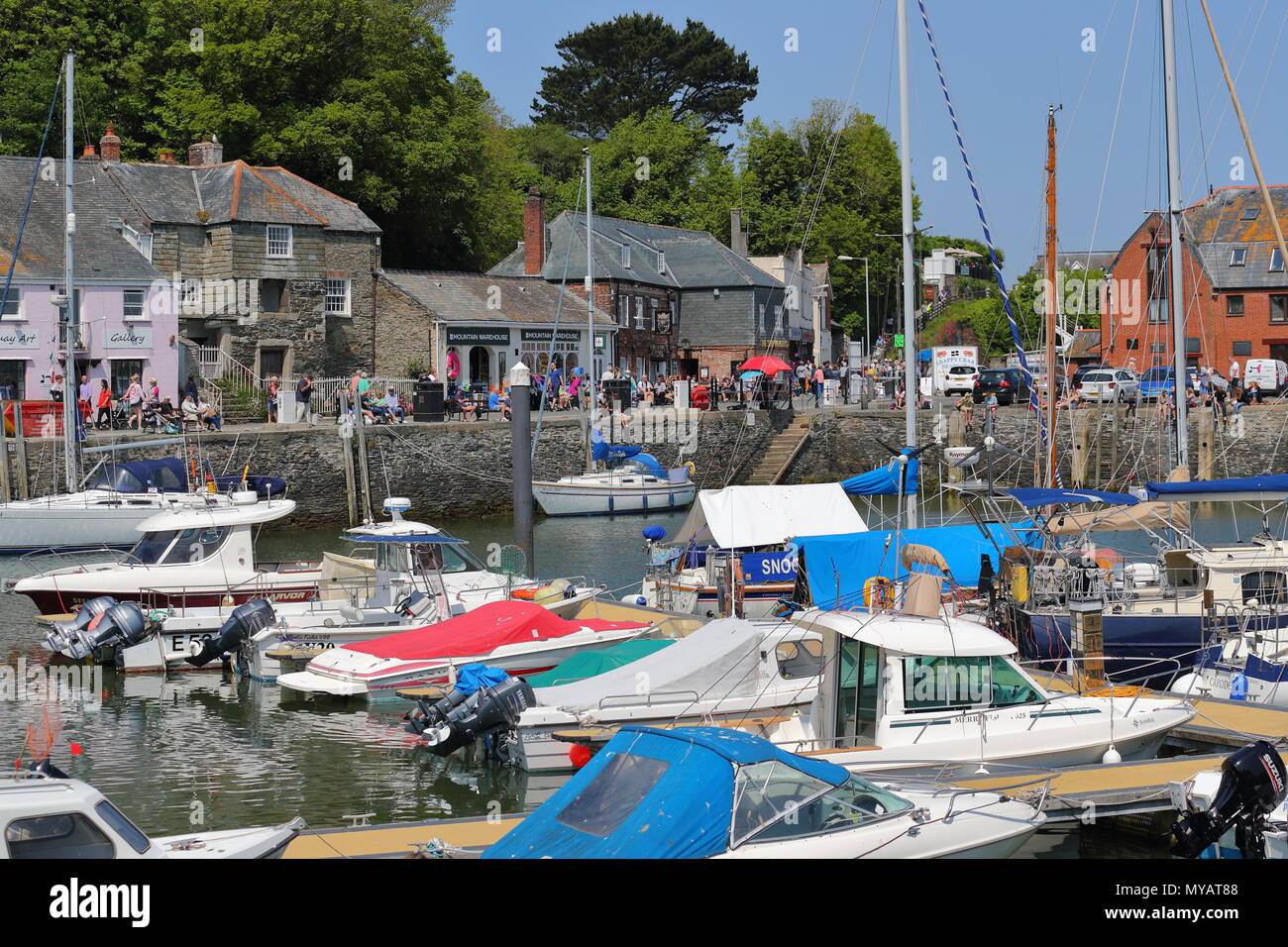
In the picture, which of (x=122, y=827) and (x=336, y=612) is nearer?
(x=122, y=827)

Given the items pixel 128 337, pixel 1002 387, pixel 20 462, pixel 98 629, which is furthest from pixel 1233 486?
pixel 128 337

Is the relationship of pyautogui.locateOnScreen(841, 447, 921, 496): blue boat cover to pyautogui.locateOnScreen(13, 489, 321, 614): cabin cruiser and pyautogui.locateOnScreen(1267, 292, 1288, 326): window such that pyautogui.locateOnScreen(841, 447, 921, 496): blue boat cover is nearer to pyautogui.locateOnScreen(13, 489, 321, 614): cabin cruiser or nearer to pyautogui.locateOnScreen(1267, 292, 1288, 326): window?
pyautogui.locateOnScreen(13, 489, 321, 614): cabin cruiser

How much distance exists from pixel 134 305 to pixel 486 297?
14.9 m

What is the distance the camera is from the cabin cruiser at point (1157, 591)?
19.2m

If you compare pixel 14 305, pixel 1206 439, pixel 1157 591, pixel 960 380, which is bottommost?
pixel 1157 591

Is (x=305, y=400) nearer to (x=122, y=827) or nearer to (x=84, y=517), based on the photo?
(x=84, y=517)

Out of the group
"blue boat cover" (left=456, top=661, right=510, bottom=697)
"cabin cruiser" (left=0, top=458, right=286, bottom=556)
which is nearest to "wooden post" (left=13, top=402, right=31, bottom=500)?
"cabin cruiser" (left=0, top=458, right=286, bottom=556)

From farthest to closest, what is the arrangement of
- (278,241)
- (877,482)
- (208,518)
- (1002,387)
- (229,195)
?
(1002,387)
(278,241)
(229,195)
(877,482)
(208,518)

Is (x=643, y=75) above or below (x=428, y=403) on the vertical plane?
above

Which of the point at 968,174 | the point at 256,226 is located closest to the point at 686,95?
the point at 256,226

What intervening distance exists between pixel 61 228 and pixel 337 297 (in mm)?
9976

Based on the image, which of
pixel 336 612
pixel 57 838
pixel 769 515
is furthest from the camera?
pixel 769 515

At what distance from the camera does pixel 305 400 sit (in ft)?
145
